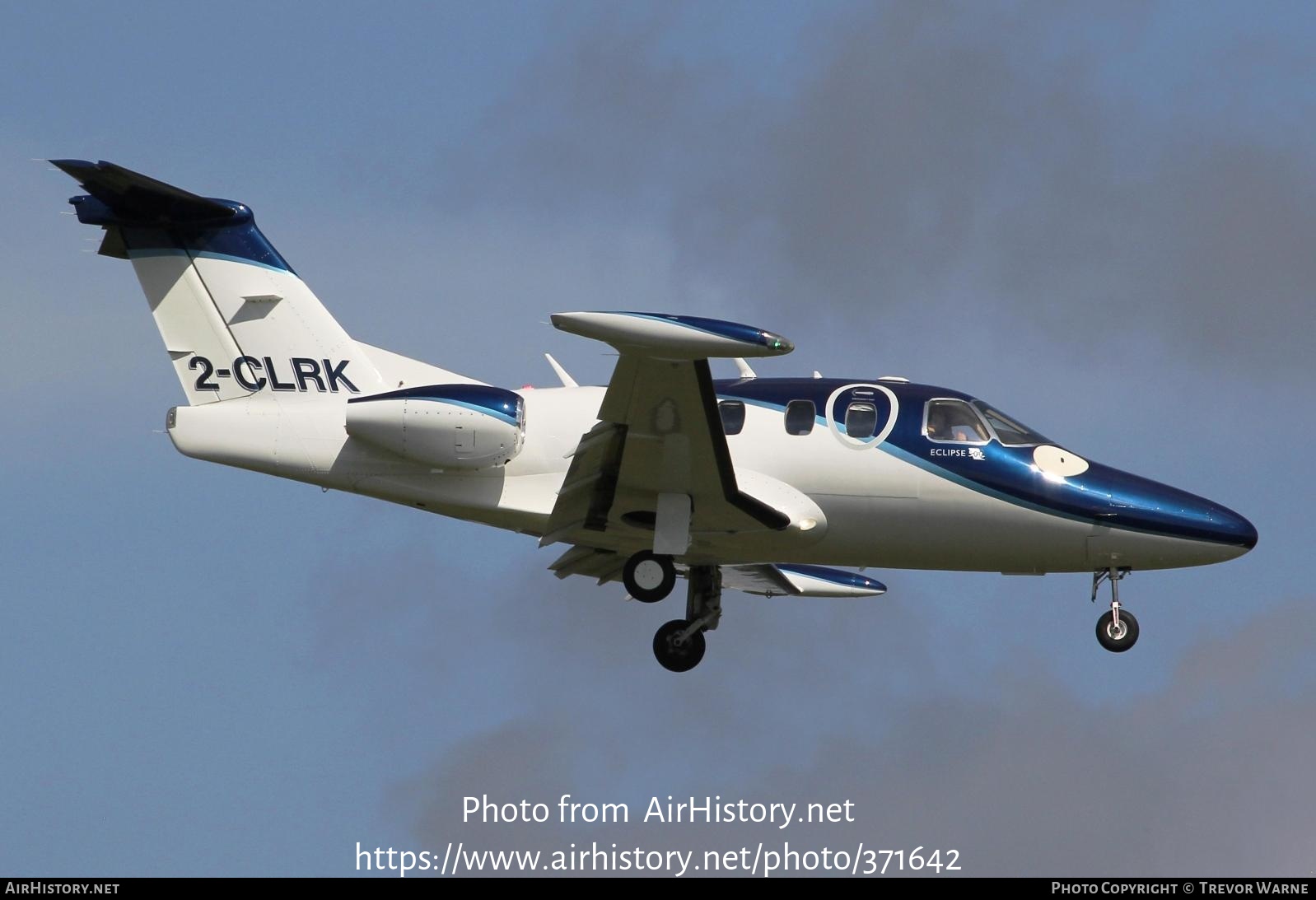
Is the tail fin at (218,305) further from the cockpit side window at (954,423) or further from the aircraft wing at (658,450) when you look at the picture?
Result: the cockpit side window at (954,423)

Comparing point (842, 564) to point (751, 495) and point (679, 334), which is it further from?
point (679, 334)

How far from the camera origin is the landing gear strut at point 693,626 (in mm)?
25062

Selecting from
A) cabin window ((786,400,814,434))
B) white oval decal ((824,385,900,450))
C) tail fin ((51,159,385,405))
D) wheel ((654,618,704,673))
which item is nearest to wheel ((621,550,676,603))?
wheel ((654,618,704,673))

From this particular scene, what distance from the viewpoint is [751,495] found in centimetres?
2323

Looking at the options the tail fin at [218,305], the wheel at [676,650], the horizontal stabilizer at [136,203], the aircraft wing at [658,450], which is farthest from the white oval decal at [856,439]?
the horizontal stabilizer at [136,203]

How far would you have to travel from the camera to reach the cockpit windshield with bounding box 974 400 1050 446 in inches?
952

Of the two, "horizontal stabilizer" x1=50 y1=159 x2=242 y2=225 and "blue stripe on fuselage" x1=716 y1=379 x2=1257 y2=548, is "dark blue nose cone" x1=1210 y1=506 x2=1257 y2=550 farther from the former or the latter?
"horizontal stabilizer" x1=50 y1=159 x2=242 y2=225

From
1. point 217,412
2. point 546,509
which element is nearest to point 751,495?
point 546,509

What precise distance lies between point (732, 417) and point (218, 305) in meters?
7.06

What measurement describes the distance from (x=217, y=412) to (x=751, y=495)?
705cm

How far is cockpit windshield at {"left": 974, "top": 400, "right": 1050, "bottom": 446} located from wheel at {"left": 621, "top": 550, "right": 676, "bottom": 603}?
4.59 metres

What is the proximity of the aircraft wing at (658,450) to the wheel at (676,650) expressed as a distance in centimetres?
130

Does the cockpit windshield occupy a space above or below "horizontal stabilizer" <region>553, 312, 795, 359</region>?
above

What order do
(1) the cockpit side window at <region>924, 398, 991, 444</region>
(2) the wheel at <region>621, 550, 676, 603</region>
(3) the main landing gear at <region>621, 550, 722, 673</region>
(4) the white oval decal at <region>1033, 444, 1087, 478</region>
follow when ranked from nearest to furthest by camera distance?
(2) the wheel at <region>621, 550, 676, 603</region> < (1) the cockpit side window at <region>924, 398, 991, 444</region> < (4) the white oval decal at <region>1033, 444, 1087, 478</region> < (3) the main landing gear at <region>621, 550, 722, 673</region>
